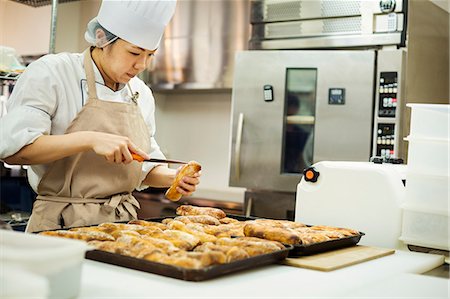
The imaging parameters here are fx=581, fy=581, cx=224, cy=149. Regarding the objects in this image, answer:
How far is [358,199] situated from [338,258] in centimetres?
46

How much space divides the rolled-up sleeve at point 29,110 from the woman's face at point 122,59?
211mm

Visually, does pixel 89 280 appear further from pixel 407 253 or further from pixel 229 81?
pixel 229 81

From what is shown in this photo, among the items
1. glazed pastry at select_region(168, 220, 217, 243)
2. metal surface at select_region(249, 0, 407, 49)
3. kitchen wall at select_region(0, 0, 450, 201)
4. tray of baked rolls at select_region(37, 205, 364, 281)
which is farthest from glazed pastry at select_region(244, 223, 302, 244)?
kitchen wall at select_region(0, 0, 450, 201)

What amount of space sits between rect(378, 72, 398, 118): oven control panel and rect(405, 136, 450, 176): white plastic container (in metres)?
→ 1.59

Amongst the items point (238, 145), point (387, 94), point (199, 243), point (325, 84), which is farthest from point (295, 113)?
point (199, 243)

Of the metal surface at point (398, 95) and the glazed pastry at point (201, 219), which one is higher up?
the metal surface at point (398, 95)

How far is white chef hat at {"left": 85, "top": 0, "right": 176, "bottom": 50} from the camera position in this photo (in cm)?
202

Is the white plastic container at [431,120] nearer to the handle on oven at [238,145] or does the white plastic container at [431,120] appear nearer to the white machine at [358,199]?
the white machine at [358,199]

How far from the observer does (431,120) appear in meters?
1.74

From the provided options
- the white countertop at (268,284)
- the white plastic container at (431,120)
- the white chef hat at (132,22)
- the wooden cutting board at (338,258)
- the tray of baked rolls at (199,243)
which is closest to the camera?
the white countertop at (268,284)

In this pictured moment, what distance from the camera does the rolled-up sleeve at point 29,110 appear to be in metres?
1.81

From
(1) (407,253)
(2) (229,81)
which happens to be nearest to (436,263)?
(1) (407,253)

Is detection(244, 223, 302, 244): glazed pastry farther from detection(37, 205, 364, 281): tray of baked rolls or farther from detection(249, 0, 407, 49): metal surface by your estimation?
detection(249, 0, 407, 49): metal surface

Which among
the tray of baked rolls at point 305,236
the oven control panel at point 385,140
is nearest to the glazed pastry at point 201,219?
the tray of baked rolls at point 305,236
